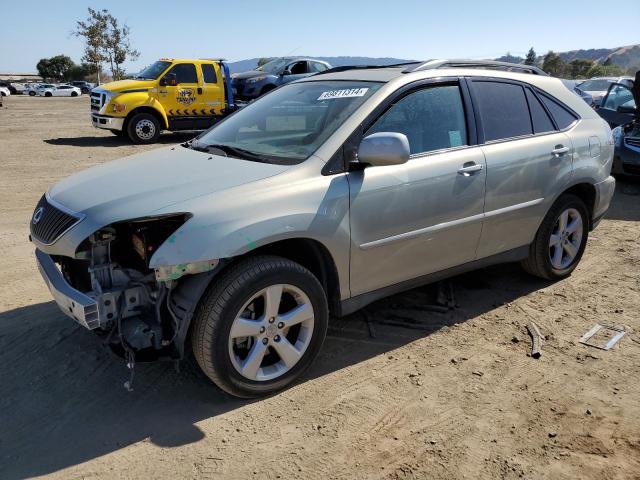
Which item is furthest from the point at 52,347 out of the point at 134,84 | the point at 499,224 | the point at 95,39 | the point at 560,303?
the point at 95,39

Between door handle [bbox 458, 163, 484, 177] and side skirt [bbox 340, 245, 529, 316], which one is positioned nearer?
side skirt [bbox 340, 245, 529, 316]

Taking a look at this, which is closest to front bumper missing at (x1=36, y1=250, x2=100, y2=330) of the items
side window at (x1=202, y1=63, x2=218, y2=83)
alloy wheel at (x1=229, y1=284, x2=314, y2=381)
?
alloy wheel at (x1=229, y1=284, x2=314, y2=381)

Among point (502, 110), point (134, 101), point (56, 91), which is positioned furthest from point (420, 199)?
point (56, 91)

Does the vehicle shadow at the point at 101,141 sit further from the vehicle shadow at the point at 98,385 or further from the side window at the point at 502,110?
the side window at the point at 502,110

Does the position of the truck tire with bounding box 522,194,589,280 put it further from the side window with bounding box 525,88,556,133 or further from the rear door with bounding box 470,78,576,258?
the side window with bounding box 525,88,556,133

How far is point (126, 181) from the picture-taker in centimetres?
331

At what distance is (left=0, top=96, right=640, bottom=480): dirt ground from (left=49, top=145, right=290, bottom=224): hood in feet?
3.50

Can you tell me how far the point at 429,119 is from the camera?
3828 millimetres

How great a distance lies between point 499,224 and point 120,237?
2619mm

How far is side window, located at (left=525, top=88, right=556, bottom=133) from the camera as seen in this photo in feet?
14.6

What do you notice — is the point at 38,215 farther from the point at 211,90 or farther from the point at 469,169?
the point at 211,90

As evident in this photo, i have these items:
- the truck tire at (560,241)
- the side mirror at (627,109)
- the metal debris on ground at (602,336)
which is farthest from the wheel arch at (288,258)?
the side mirror at (627,109)

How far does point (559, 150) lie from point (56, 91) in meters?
58.5

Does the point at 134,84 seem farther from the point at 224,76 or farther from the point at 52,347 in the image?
the point at 52,347
